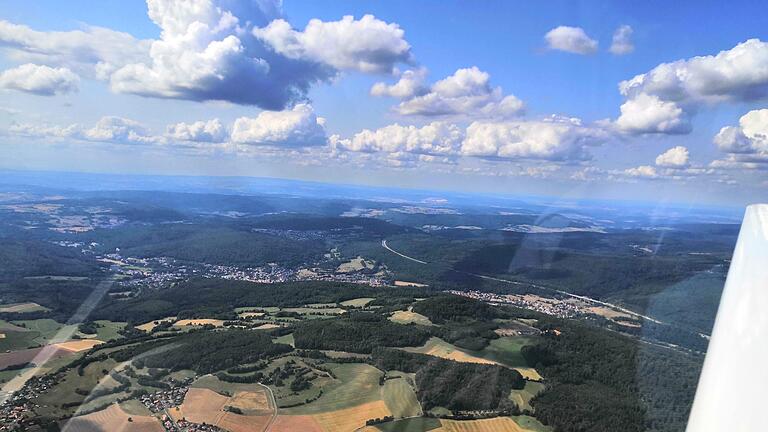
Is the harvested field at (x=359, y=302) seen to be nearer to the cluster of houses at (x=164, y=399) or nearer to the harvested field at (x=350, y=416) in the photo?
the harvested field at (x=350, y=416)

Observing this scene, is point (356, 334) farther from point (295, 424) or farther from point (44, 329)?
point (44, 329)

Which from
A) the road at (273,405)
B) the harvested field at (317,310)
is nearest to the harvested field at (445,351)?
the road at (273,405)

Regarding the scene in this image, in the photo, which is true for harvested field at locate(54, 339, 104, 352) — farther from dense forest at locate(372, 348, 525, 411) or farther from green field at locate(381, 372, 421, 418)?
green field at locate(381, 372, 421, 418)

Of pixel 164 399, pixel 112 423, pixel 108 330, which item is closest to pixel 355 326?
pixel 164 399

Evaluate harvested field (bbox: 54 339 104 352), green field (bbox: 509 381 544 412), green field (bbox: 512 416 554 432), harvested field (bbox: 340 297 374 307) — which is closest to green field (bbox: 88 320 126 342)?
harvested field (bbox: 54 339 104 352)

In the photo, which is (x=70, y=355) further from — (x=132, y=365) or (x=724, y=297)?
(x=724, y=297)

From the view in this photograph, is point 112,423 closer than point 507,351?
Yes
